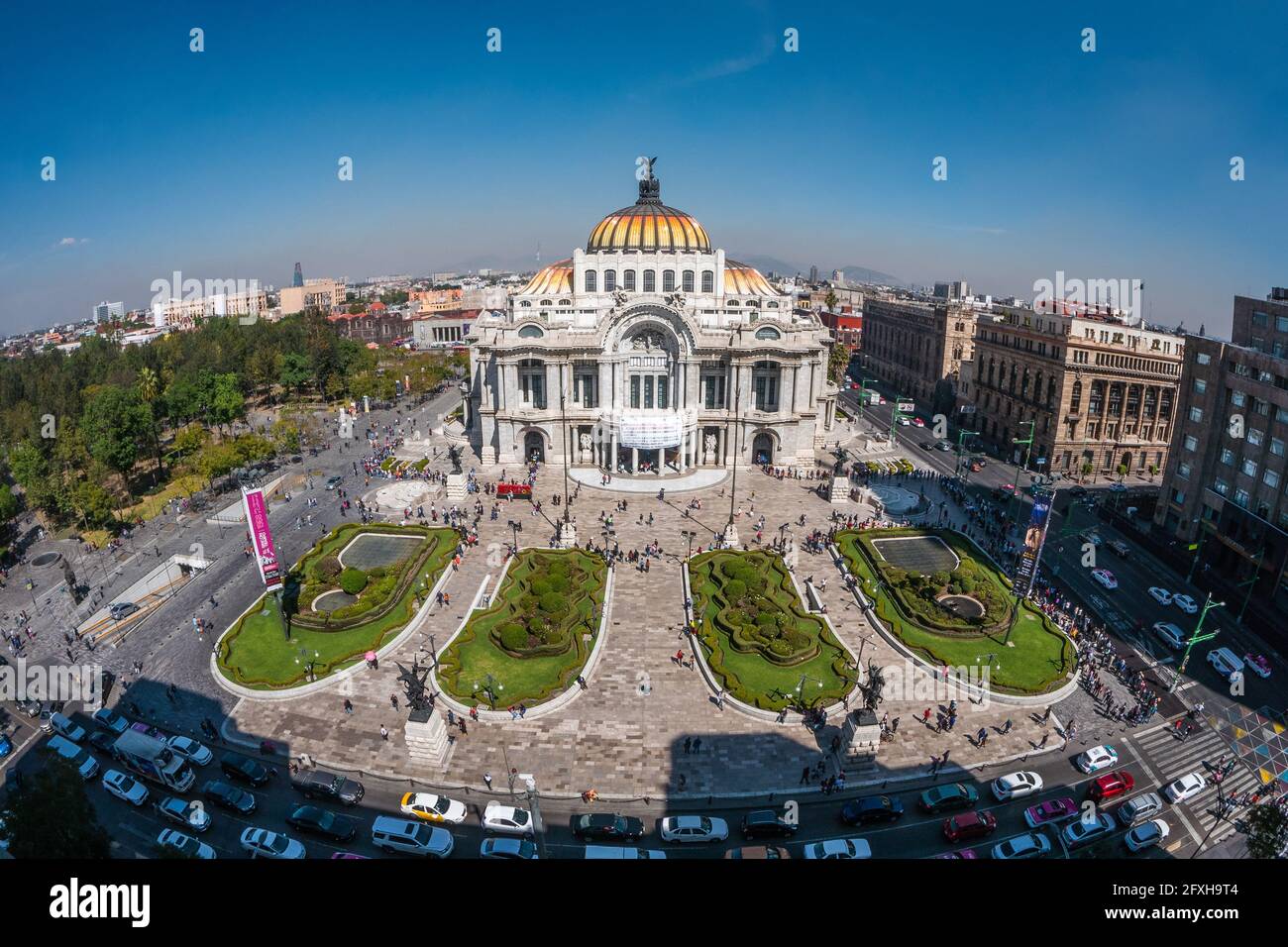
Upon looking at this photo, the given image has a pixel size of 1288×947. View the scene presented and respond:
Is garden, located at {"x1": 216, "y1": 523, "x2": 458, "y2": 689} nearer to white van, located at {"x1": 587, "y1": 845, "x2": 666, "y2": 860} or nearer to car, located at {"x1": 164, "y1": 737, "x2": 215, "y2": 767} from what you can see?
car, located at {"x1": 164, "y1": 737, "x2": 215, "y2": 767}

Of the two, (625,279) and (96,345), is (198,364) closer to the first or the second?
(96,345)

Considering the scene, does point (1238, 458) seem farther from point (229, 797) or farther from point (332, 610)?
point (229, 797)

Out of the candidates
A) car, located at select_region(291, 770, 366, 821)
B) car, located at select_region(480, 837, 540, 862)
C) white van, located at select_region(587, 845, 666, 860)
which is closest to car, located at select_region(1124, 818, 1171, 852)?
white van, located at select_region(587, 845, 666, 860)

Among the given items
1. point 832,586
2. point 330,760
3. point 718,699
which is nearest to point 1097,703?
point 832,586

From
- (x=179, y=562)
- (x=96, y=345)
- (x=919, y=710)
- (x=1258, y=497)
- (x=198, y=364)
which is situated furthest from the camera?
(x=96, y=345)

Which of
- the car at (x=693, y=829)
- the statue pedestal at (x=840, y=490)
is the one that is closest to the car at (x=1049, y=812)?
the car at (x=693, y=829)
